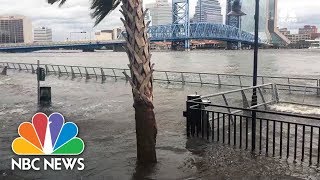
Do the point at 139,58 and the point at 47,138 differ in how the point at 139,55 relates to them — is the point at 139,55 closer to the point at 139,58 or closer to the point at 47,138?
the point at 139,58

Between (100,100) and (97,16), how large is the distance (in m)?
11.9

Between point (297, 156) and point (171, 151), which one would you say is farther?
point (171, 151)

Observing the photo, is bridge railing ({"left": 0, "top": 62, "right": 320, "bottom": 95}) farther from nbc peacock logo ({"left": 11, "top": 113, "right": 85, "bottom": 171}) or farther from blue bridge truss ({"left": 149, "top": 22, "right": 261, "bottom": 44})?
blue bridge truss ({"left": 149, "top": 22, "right": 261, "bottom": 44})

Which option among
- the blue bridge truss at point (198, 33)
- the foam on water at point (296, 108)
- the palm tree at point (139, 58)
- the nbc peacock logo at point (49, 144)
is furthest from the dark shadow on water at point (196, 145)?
the blue bridge truss at point (198, 33)

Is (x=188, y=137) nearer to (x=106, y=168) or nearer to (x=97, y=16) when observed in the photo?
(x=106, y=168)

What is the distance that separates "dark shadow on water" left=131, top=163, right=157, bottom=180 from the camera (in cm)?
732

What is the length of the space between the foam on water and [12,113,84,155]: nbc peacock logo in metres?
9.61

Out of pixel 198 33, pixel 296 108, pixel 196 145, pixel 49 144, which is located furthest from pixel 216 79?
pixel 198 33

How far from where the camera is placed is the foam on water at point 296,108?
1462 cm

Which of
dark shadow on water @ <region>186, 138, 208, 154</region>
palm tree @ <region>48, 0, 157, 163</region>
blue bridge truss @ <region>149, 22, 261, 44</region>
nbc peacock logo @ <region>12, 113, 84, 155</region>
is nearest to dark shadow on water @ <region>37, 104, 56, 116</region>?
dark shadow on water @ <region>186, 138, 208, 154</region>

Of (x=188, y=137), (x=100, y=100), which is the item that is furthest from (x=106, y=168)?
(x=100, y=100)

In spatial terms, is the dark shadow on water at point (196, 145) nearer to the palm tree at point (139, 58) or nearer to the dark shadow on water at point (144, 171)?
the dark shadow on water at point (144, 171)

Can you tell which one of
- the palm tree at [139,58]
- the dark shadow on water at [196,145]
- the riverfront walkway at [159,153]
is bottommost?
the riverfront walkway at [159,153]

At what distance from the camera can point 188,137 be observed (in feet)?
34.1
